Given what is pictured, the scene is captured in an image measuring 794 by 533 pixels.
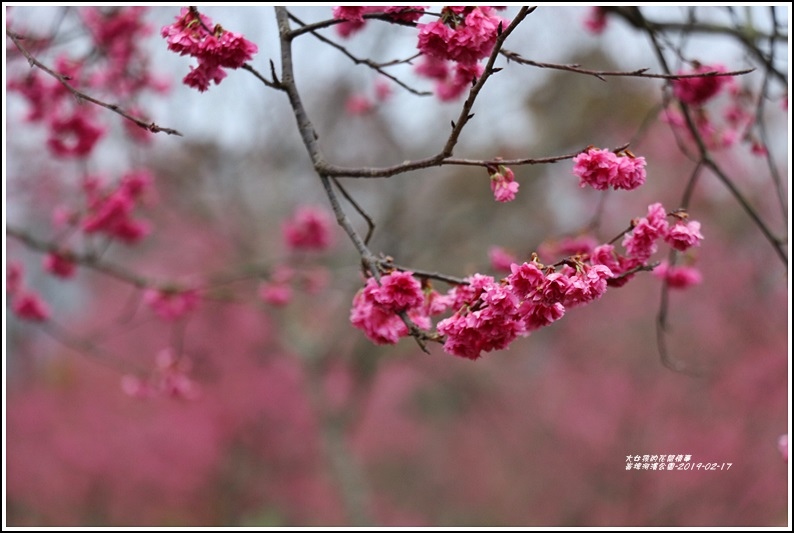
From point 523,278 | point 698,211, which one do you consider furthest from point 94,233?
point 698,211

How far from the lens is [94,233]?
2688 mm

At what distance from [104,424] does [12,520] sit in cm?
123

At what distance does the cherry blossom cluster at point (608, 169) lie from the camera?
1110 millimetres

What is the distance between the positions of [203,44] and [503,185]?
2.00ft

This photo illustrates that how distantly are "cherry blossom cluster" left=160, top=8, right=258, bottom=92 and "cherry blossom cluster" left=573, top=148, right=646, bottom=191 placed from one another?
25.4 inches

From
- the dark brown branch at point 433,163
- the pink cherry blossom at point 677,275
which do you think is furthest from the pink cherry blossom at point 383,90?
the dark brown branch at point 433,163

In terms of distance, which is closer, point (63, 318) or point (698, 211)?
point (698, 211)

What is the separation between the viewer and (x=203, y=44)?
1.24 metres

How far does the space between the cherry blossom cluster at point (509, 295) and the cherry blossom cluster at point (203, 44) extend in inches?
19.8

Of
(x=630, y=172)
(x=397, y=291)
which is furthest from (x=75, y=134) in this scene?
(x=630, y=172)

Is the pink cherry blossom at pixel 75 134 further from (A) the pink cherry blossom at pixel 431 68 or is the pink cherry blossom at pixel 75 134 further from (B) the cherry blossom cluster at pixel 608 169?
(B) the cherry blossom cluster at pixel 608 169

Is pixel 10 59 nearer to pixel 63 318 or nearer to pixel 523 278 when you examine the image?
pixel 523 278

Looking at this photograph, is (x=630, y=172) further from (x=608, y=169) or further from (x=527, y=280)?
(x=527, y=280)

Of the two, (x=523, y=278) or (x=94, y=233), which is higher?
(x=94, y=233)
